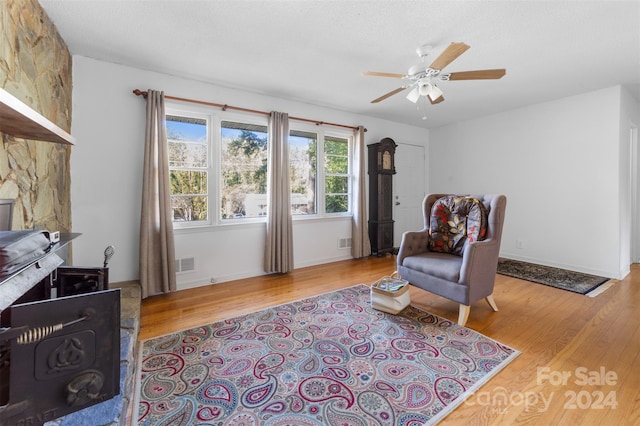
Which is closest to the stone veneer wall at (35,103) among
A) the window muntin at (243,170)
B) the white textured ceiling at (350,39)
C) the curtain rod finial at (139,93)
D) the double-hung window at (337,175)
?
the white textured ceiling at (350,39)

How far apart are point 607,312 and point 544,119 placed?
2.77 meters

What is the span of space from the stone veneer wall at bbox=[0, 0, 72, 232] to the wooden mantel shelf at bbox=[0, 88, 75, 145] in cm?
12

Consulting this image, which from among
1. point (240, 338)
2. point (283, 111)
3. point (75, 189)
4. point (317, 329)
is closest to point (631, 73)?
point (283, 111)

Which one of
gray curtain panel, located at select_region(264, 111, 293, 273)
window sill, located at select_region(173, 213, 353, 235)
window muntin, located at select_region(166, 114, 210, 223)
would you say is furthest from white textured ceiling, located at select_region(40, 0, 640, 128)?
window sill, located at select_region(173, 213, 353, 235)

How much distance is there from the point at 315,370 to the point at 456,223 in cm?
199

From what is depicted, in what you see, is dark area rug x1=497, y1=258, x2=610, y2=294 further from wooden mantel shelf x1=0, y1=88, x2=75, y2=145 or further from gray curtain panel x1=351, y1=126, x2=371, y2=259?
wooden mantel shelf x1=0, y1=88, x2=75, y2=145

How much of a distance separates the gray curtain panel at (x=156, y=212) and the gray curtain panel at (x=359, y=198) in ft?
8.68

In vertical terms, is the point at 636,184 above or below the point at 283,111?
below

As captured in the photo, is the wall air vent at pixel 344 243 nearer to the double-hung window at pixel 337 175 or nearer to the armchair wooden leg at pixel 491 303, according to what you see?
the double-hung window at pixel 337 175

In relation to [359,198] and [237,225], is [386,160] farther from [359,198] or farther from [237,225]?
[237,225]

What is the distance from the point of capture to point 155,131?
112 inches

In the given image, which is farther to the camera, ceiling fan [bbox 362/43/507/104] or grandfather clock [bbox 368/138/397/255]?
grandfather clock [bbox 368/138/397/255]

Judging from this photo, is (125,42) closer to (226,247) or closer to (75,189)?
(75,189)

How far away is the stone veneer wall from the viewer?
1.51 m
